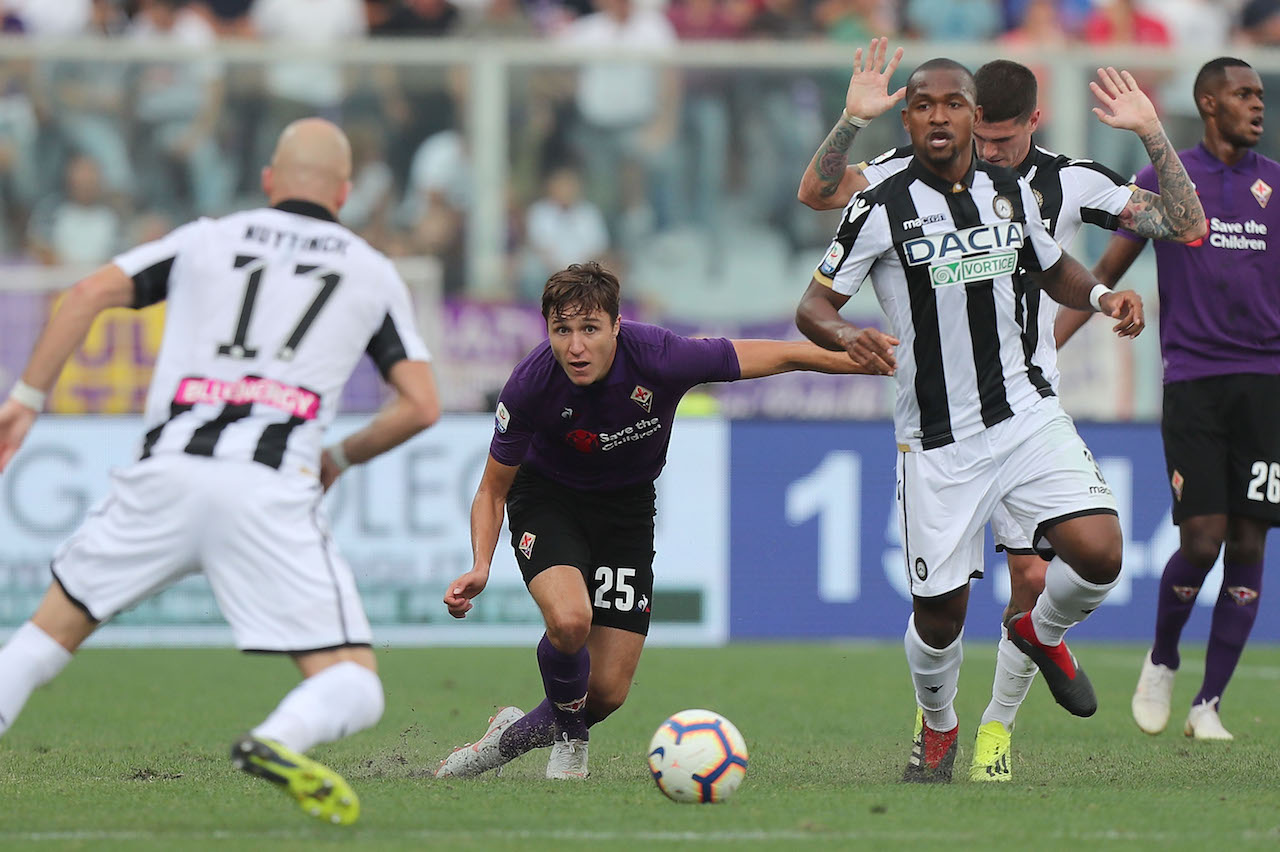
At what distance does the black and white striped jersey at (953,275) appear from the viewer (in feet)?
22.4

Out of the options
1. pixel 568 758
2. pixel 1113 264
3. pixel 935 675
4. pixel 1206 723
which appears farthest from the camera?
pixel 1206 723

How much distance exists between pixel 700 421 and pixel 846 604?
1673 millimetres

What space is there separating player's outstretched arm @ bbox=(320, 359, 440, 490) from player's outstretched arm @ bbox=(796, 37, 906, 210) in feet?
7.36

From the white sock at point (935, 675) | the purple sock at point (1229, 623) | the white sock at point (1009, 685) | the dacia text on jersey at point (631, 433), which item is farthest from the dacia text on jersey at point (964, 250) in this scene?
the purple sock at point (1229, 623)

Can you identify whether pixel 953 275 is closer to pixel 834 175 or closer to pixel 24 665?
pixel 834 175

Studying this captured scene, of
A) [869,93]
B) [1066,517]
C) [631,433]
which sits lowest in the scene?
[1066,517]

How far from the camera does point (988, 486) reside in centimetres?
691

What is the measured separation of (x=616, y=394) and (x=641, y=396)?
0.33 feet

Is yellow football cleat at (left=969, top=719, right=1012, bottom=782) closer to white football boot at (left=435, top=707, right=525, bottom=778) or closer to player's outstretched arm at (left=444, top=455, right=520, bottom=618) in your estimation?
white football boot at (left=435, top=707, right=525, bottom=778)

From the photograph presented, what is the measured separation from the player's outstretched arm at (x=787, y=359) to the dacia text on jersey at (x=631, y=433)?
45 centimetres

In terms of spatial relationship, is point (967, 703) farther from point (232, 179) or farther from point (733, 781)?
point (232, 179)

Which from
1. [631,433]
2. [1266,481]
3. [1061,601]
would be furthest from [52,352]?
[1266,481]

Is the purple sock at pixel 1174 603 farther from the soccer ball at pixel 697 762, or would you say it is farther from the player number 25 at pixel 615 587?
the soccer ball at pixel 697 762

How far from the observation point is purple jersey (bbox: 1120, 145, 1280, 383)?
8.61 m
